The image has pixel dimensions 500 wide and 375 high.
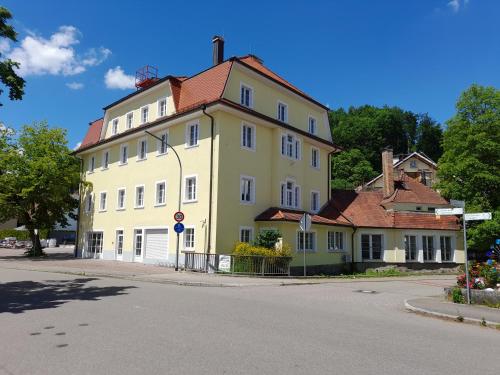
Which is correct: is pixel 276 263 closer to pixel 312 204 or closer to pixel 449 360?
pixel 312 204

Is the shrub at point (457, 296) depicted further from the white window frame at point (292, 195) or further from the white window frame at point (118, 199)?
the white window frame at point (118, 199)

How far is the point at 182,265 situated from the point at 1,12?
14.4m

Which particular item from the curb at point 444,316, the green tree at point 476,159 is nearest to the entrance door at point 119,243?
the curb at point 444,316

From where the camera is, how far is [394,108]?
79.8 metres

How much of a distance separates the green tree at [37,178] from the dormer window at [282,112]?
17.4m

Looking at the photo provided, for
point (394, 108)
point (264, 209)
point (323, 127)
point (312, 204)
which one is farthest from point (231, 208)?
point (394, 108)

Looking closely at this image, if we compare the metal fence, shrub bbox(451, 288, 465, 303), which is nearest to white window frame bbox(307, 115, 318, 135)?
the metal fence

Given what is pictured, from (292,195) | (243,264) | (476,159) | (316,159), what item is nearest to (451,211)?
(243,264)

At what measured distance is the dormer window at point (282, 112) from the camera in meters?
28.1

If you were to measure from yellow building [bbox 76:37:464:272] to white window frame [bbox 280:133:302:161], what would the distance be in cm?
7

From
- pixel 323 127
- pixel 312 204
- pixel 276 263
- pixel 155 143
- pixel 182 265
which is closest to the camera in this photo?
pixel 276 263

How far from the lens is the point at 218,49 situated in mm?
28828

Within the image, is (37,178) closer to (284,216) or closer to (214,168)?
(214,168)

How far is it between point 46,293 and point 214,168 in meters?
11.6
